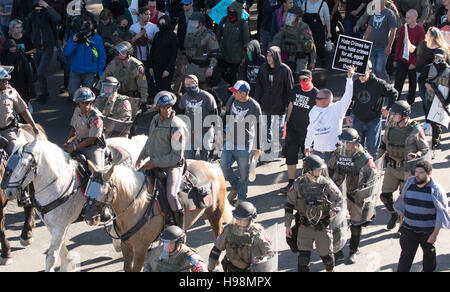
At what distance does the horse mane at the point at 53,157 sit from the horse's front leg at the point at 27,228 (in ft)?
6.32

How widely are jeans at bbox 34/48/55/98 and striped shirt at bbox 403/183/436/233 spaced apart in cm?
993

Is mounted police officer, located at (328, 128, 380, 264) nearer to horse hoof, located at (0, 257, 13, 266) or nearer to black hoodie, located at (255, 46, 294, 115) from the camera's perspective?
black hoodie, located at (255, 46, 294, 115)

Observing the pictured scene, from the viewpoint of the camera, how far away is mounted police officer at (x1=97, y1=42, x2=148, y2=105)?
584 inches

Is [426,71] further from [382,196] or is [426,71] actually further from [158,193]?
[158,193]

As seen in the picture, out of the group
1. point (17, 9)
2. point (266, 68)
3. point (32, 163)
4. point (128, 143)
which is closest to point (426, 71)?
point (266, 68)

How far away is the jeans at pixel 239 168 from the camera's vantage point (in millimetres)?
13102

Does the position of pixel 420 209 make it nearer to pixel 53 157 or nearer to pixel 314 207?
pixel 314 207

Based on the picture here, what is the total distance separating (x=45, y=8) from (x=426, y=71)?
813 centimetres

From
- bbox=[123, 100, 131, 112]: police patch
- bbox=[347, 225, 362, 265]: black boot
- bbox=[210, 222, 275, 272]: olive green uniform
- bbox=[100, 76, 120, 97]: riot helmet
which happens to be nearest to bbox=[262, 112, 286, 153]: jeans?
bbox=[123, 100, 131, 112]: police patch

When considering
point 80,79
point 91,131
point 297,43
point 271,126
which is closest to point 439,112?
point 271,126

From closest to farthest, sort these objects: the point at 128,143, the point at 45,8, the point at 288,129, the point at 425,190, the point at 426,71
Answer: the point at 425,190 → the point at 128,143 → the point at 288,129 → the point at 426,71 → the point at 45,8

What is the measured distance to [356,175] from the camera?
11.0 metres

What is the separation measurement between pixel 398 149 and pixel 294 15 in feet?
16.3

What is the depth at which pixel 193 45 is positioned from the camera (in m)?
16.3
